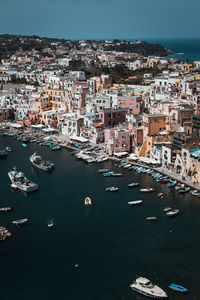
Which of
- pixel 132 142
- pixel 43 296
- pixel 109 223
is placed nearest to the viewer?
pixel 43 296

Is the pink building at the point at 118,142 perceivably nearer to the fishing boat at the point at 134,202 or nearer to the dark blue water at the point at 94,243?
the dark blue water at the point at 94,243

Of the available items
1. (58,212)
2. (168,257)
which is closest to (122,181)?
(58,212)

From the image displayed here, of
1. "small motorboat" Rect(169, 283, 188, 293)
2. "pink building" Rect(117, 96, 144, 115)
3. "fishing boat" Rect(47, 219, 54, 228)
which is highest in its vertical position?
"pink building" Rect(117, 96, 144, 115)

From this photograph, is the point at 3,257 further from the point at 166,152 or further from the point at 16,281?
the point at 166,152

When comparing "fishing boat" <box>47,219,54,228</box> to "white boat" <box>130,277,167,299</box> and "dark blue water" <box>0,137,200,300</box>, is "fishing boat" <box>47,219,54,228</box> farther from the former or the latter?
"white boat" <box>130,277,167,299</box>

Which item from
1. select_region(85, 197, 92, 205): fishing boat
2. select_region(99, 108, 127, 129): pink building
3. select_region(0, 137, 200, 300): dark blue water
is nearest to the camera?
select_region(0, 137, 200, 300): dark blue water

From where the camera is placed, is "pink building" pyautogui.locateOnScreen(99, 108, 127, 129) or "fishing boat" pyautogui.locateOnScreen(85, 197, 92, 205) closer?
"fishing boat" pyautogui.locateOnScreen(85, 197, 92, 205)

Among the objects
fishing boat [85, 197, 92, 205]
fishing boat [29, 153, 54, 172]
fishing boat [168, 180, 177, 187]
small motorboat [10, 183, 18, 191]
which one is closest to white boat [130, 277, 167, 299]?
fishing boat [85, 197, 92, 205]
